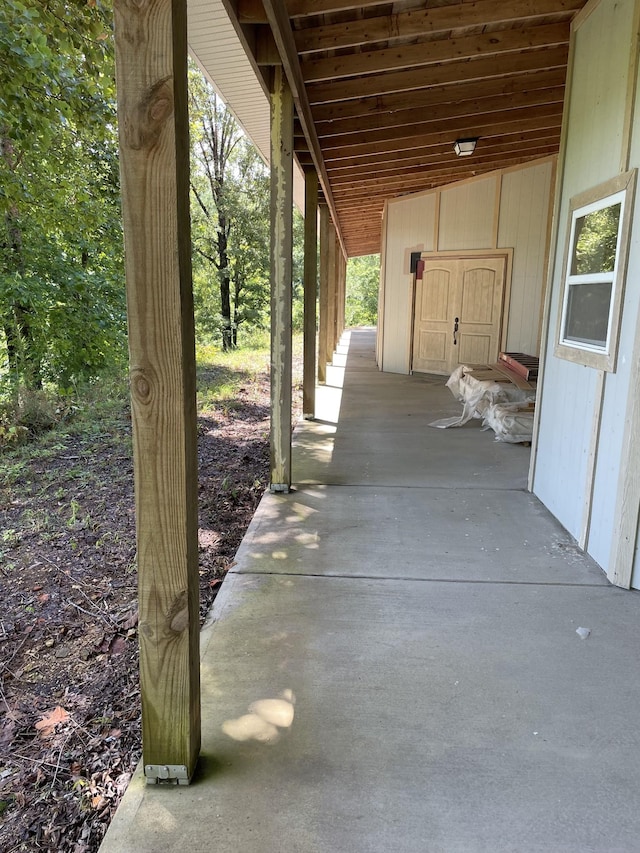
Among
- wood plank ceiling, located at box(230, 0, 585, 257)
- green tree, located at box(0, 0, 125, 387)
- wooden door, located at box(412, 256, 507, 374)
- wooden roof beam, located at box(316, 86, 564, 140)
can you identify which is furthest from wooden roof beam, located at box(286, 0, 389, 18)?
wooden door, located at box(412, 256, 507, 374)

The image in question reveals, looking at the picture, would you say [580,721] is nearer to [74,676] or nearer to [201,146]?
[74,676]

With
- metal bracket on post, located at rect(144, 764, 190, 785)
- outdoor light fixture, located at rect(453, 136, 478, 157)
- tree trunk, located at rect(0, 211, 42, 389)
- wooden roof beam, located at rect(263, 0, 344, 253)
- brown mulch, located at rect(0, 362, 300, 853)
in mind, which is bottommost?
brown mulch, located at rect(0, 362, 300, 853)

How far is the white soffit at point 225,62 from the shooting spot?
3.27 metres

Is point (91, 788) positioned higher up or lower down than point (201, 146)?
lower down

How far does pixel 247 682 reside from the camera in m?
2.23

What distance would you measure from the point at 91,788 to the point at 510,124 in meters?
7.07

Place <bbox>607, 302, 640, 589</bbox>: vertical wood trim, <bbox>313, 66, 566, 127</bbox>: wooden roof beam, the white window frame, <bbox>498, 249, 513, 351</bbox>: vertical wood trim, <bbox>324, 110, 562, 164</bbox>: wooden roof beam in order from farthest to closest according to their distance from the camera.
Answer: <bbox>498, 249, 513, 351</bbox>: vertical wood trim < <bbox>324, 110, 562, 164</bbox>: wooden roof beam < <bbox>313, 66, 566, 127</bbox>: wooden roof beam < the white window frame < <bbox>607, 302, 640, 589</bbox>: vertical wood trim

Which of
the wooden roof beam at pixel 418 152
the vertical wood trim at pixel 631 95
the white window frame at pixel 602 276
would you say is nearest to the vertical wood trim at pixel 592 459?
the white window frame at pixel 602 276

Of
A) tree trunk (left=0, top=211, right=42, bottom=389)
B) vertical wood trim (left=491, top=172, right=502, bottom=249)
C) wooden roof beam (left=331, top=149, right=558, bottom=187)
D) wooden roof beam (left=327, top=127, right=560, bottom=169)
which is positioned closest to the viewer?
wooden roof beam (left=327, top=127, right=560, bottom=169)

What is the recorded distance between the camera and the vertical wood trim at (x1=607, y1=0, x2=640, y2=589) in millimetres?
2855

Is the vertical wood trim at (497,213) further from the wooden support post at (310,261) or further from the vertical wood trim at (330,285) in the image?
the wooden support post at (310,261)

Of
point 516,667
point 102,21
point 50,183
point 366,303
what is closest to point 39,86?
point 102,21

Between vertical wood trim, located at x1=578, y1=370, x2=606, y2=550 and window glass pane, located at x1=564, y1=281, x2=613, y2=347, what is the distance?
0.26 m

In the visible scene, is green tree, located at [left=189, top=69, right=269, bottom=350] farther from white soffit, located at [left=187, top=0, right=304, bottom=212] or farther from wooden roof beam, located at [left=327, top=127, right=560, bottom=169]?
white soffit, located at [left=187, top=0, right=304, bottom=212]
